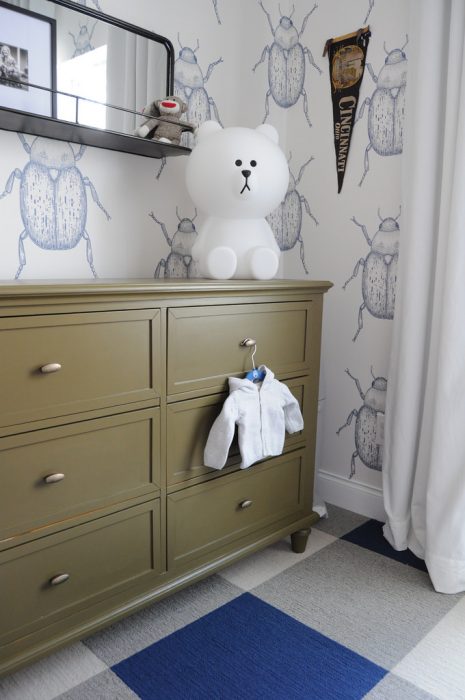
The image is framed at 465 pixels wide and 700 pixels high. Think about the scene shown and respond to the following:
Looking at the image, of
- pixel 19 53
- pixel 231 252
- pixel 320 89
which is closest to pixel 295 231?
pixel 320 89

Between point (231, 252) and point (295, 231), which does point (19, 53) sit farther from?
point (295, 231)

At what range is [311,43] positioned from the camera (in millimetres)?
2248

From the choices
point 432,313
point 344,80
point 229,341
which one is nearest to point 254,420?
point 229,341

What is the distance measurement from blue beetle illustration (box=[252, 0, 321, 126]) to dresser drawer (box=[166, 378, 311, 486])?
4.28 ft

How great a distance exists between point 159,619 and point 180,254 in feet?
3.95

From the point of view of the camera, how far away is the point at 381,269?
2.15 meters

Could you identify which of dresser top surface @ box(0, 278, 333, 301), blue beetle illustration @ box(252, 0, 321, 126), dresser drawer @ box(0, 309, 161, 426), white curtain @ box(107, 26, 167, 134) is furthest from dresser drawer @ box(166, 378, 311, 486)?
blue beetle illustration @ box(252, 0, 321, 126)

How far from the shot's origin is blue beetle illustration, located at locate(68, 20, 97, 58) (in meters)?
1.67

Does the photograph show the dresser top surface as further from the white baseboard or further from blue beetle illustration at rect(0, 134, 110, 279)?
the white baseboard

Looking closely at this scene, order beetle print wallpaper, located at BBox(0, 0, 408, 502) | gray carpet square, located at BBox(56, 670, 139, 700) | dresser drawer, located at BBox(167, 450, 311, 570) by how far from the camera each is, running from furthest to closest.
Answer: beetle print wallpaper, located at BBox(0, 0, 408, 502)
dresser drawer, located at BBox(167, 450, 311, 570)
gray carpet square, located at BBox(56, 670, 139, 700)

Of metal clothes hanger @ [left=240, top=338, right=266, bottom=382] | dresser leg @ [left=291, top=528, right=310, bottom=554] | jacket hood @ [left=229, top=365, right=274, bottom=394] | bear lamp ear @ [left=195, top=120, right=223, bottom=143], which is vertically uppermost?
bear lamp ear @ [left=195, top=120, right=223, bottom=143]

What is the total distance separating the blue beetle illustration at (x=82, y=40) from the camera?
65.7 inches

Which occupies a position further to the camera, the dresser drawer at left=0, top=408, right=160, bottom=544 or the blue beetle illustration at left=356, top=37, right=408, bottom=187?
the blue beetle illustration at left=356, top=37, right=408, bottom=187

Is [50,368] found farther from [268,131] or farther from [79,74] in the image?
[268,131]
